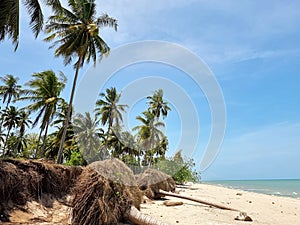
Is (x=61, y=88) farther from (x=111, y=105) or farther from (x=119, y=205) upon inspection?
(x=119, y=205)

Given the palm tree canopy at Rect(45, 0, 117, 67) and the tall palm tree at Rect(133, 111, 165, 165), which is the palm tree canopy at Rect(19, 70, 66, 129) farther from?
the tall palm tree at Rect(133, 111, 165, 165)

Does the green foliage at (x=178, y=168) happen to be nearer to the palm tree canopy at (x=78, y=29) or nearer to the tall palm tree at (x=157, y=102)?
the tall palm tree at (x=157, y=102)

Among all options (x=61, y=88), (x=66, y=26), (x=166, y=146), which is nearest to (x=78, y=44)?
(x=66, y=26)

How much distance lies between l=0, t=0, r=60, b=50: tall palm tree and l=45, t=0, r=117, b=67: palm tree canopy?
344 cm

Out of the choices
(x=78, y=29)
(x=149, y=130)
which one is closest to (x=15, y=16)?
(x=78, y=29)

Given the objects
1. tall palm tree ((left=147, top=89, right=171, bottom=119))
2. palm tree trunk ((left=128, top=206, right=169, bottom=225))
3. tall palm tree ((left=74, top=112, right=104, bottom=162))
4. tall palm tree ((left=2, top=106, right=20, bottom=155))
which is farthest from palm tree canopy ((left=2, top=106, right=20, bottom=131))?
palm tree trunk ((left=128, top=206, right=169, bottom=225))

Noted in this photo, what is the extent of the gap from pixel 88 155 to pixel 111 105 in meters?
10.0

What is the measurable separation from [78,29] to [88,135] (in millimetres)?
23447

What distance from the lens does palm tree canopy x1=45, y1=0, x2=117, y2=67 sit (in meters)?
18.8

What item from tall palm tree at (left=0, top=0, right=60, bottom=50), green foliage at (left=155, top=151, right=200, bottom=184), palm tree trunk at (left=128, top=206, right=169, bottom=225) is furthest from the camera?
green foliage at (left=155, top=151, right=200, bottom=184)

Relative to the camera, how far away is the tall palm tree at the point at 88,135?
38.7 meters

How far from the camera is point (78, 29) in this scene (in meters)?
18.9

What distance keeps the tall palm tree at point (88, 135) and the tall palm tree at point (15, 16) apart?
2539 centimetres

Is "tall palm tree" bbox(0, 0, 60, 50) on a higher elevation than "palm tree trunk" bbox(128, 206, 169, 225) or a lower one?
higher
